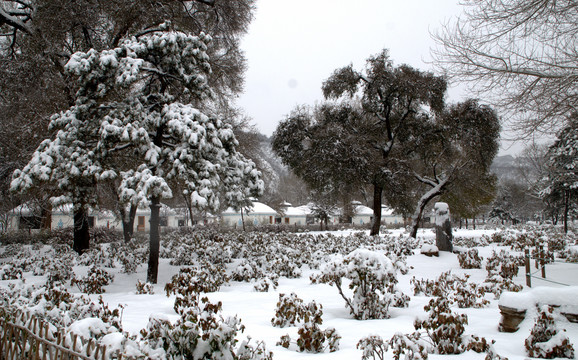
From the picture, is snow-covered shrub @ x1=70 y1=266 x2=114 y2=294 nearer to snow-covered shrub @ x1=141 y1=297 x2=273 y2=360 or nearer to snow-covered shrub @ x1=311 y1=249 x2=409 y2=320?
snow-covered shrub @ x1=311 y1=249 x2=409 y2=320

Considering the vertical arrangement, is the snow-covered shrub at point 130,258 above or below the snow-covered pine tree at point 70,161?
below

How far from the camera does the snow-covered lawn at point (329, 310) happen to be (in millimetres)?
4860

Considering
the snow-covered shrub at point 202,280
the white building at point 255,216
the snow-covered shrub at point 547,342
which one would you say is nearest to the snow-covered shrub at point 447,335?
the snow-covered shrub at point 547,342

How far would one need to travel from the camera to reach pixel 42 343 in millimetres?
3215

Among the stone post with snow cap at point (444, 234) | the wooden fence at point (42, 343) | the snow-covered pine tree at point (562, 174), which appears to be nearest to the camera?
the wooden fence at point (42, 343)

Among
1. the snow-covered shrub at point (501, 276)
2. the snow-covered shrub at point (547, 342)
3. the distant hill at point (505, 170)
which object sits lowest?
the snow-covered shrub at point (501, 276)

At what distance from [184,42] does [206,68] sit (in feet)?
2.93

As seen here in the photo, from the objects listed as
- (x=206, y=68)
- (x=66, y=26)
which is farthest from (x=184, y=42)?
(x=66, y=26)

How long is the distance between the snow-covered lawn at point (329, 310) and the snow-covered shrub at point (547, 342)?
16cm

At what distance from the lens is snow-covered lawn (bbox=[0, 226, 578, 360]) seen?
4.86m

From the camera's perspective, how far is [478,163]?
1870 centimetres

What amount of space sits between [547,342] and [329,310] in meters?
3.63

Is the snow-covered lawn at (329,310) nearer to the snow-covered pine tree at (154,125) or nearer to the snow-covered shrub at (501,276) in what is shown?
the snow-covered shrub at (501,276)

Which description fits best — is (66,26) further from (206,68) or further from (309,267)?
(309,267)
